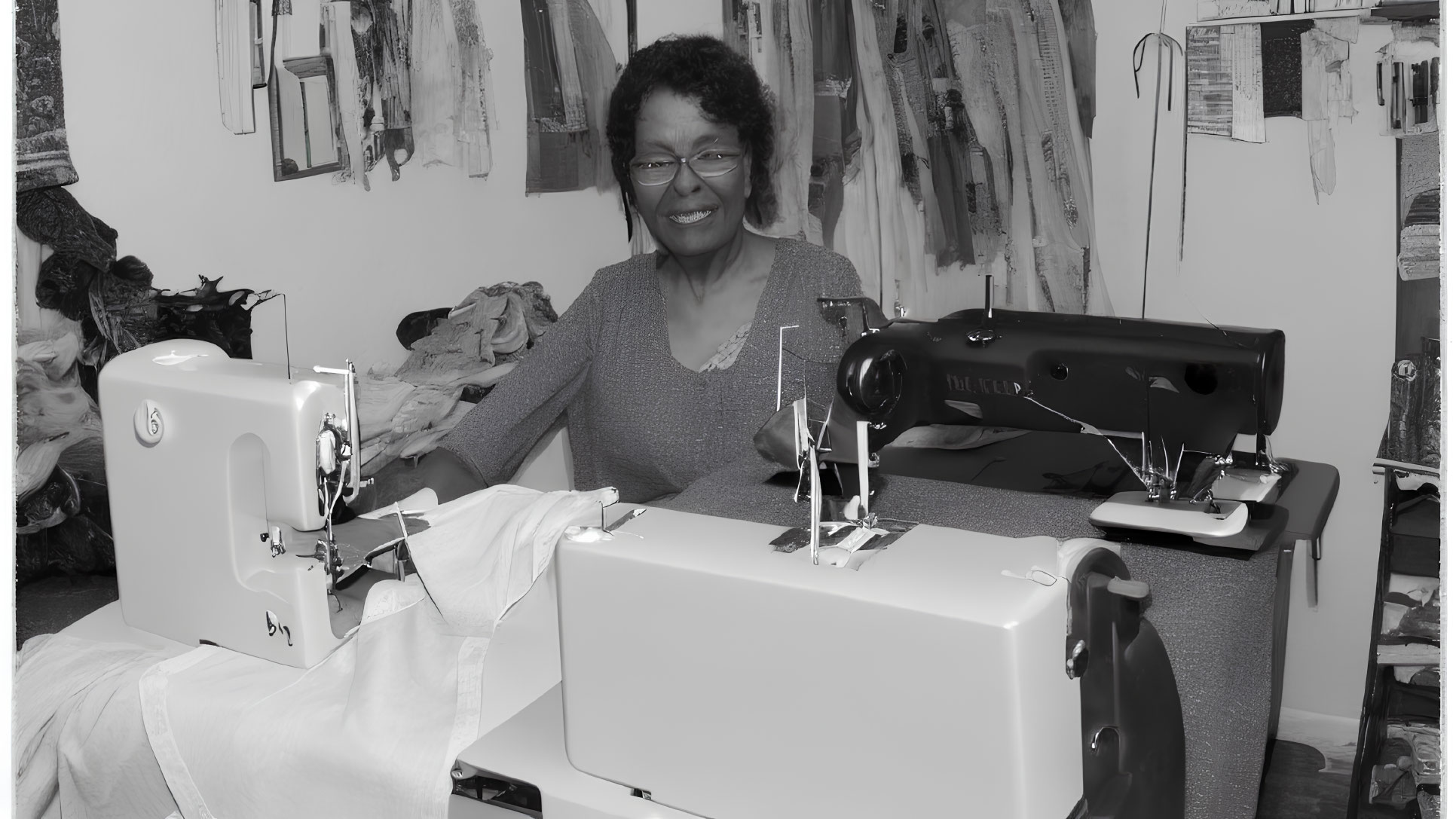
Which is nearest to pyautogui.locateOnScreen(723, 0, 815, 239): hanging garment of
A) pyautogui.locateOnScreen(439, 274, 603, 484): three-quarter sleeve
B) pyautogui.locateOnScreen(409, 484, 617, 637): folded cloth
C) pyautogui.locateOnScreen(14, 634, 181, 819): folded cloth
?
pyautogui.locateOnScreen(439, 274, 603, 484): three-quarter sleeve

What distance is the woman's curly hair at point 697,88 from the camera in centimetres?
262

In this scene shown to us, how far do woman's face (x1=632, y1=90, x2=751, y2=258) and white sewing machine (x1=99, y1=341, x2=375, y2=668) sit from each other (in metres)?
1.24

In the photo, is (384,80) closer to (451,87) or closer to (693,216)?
(451,87)

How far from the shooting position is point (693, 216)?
2629mm

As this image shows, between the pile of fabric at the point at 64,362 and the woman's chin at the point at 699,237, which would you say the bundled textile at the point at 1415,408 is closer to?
the woman's chin at the point at 699,237

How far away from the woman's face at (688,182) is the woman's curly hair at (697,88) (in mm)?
23

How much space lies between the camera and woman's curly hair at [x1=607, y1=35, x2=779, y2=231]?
8.59 feet

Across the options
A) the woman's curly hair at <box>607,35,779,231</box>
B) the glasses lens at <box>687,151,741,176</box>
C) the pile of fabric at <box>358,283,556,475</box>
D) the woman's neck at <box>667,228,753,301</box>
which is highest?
the woman's curly hair at <box>607,35,779,231</box>

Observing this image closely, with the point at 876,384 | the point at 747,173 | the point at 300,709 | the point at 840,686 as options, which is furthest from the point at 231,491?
the point at 747,173

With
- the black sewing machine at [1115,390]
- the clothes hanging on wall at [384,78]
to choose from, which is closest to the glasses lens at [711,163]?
the clothes hanging on wall at [384,78]

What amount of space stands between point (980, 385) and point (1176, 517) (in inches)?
16.0

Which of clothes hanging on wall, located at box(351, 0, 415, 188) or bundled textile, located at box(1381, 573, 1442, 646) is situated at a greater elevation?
clothes hanging on wall, located at box(351, 0, 415, 188)

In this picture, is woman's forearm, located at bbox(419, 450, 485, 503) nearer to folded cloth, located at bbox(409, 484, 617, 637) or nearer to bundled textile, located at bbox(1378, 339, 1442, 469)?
folded cloth, located at bbox(409, 484, 617, 637)

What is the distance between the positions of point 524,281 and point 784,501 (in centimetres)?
136
